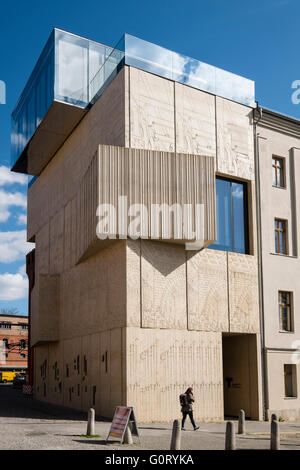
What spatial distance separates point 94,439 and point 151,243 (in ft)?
32.6

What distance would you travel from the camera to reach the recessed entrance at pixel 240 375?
27.6 meters

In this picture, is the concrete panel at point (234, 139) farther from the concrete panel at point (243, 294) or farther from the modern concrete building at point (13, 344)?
the modern concrete building at point (13, 344)

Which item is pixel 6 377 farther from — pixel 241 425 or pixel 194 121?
pixel 241 425

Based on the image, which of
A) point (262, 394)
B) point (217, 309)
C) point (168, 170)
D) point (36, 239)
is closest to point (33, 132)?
point (36, 239)

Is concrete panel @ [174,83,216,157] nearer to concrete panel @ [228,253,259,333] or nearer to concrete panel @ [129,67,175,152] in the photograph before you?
concrete panel @ [129,67,175,152]

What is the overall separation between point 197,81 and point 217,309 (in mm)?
11138

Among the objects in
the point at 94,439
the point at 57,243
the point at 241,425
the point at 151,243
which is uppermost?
the point at 57,243

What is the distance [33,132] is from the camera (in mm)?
34000

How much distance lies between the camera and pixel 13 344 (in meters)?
89.6

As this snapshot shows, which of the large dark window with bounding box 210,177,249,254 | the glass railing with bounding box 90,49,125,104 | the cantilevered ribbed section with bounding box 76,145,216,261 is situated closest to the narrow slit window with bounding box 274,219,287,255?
the large dark window with bounding box 210,177,249,254

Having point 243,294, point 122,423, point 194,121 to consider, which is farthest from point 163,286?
point 122,423

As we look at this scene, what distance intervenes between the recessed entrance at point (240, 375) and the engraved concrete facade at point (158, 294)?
75 millimetres

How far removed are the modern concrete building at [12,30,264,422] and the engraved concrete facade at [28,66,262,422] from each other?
0.18 feet

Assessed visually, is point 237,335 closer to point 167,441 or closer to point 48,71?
point 167,441
